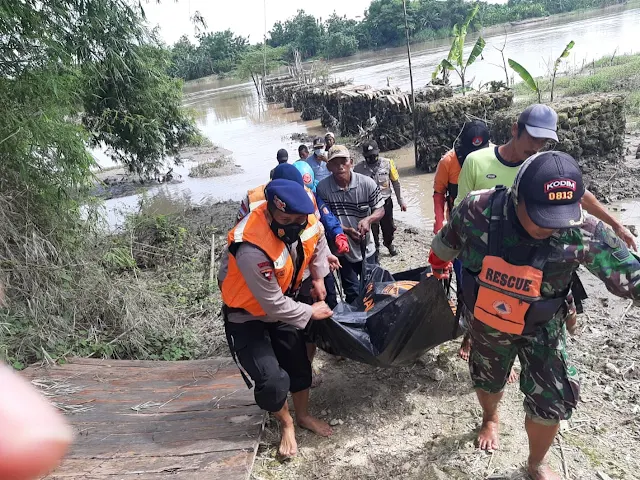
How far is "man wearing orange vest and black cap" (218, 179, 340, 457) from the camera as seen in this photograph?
7.97 ft

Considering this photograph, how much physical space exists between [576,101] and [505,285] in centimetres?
793

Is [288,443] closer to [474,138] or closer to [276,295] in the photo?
[276,295]

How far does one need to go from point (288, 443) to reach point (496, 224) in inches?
67.6

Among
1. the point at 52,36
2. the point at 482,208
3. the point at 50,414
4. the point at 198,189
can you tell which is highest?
the point at 52,36

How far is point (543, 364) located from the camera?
6.91ft

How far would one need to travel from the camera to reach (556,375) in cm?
210

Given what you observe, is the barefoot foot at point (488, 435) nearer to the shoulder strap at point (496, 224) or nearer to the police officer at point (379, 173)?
the shoulder strap at point (496, 224)

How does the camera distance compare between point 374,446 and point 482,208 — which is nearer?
point 482,208

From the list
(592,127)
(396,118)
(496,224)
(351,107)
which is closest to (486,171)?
(496,224)

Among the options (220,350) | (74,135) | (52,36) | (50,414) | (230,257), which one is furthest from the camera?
(52,36)

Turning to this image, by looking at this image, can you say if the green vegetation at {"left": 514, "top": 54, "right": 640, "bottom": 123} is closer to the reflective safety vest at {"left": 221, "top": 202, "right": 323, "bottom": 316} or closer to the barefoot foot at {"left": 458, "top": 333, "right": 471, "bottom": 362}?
the barefoot foot at {"left": 458, "top": 333, "right": 471, "bottom": 362}

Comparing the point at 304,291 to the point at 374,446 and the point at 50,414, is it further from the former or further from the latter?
the point at 50,414

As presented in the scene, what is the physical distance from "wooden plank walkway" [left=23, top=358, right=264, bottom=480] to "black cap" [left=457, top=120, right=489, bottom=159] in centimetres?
232

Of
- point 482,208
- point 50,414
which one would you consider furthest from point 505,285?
point 50,414
